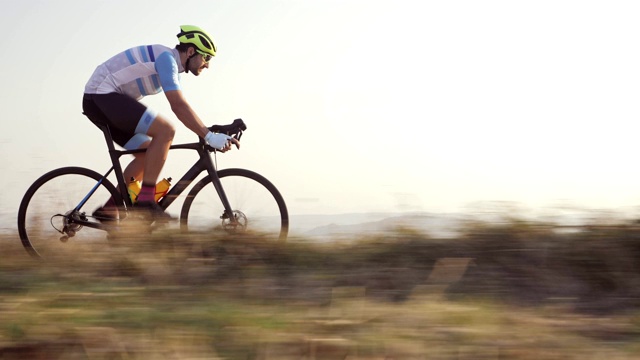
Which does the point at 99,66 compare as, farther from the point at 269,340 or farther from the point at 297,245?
the point at 269,340

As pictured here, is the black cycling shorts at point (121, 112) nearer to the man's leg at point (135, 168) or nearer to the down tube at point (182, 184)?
the man's leg at point (135, 168)

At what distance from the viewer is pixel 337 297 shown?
441cm

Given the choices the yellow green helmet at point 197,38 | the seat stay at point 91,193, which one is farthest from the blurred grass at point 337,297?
the yellow green helmet at point 197,38

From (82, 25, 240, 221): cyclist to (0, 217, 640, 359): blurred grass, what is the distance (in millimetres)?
888

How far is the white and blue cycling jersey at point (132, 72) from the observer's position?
21.2 ft

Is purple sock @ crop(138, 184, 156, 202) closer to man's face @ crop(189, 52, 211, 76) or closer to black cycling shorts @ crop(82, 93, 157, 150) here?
black cycling shorts @ crop(82, 93, 157, 150)

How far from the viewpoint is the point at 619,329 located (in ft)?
13.9

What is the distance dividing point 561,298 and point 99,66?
4.22 metres

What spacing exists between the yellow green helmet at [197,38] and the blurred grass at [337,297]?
5.67 feet

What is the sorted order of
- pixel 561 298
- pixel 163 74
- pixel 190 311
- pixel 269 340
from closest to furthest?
pixel 269 340
pixel 190 311
pixel 561 298
pixel 163 74

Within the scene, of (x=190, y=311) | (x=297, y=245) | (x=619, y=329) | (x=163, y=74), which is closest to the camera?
(x=190, y=311)

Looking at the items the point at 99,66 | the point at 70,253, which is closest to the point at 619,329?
the point at 70,253

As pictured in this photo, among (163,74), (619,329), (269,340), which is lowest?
(619,329)

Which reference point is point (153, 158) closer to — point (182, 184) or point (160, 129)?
point (160, 129)
